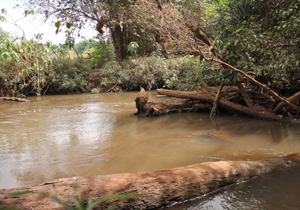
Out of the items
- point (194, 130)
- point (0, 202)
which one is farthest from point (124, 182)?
point (194, 130)

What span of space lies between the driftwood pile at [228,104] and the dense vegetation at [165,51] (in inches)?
17.7

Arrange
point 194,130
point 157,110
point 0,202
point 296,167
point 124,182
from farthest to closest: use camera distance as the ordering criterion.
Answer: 1. point 157,110
2. point 194,130
3. point 296,167
4. point 124,182
5. point 0,202

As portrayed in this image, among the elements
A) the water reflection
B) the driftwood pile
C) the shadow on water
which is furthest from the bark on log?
the shadow on water

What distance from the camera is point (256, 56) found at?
5.07m

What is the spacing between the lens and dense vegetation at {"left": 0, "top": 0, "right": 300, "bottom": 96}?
4.98 meters

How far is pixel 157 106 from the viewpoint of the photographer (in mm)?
6383

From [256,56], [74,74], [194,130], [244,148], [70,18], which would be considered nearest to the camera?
[244,148]

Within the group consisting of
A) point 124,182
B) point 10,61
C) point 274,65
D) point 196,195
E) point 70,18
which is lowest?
point 196,195

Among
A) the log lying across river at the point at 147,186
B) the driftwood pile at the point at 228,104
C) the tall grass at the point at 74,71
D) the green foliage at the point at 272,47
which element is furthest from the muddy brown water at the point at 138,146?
the tall grass at the point at 74,71

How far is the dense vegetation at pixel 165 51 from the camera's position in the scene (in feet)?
16.3

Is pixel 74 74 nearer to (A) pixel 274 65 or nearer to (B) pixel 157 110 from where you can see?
(B) pixel 157 110

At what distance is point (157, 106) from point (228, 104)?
1962 millimetres

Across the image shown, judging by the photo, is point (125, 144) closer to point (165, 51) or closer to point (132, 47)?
point (165, 51)

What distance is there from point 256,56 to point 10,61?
1075 cm
